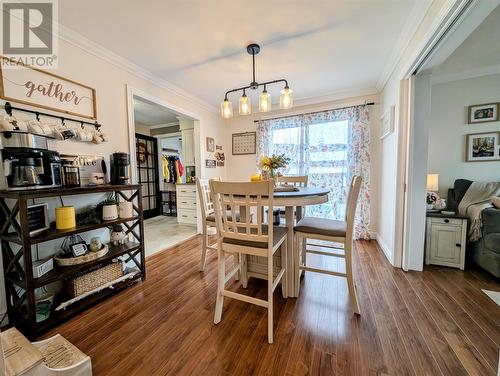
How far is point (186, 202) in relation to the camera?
14.2ft

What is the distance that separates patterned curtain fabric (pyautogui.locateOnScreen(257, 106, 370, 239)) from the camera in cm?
320

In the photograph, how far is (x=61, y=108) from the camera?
179cm

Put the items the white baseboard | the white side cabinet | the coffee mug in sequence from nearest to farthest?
1. the coffee mug
2. the white side cabinet
3. the white baseboard

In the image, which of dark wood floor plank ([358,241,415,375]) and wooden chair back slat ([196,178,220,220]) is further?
wooden chair back slat ([196,178,220,220])

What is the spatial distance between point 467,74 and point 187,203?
4.87 metres

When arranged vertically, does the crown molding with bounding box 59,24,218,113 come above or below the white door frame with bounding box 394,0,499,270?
above

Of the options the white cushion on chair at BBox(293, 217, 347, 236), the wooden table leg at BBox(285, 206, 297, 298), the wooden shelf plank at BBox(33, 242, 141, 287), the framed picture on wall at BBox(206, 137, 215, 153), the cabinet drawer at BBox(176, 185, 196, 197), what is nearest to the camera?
the wooden shelf plank at BBox(33, 242, 141, 287)

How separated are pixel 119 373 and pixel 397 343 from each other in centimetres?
169

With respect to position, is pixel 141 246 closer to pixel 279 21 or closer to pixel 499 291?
pixel 279 21

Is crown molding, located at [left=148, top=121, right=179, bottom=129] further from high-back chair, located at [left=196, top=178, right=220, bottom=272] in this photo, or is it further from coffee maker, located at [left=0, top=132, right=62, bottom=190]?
coffee maker, located at [left=0, top=132, right=62, bottom=190]

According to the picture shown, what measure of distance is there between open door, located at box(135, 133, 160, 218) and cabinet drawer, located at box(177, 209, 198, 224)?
1195 mm

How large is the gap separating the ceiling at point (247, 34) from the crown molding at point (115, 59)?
5 centimetres

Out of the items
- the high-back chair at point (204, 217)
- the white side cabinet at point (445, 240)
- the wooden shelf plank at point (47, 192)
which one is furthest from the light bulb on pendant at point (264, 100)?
the white side cabinet at point (445, 240)

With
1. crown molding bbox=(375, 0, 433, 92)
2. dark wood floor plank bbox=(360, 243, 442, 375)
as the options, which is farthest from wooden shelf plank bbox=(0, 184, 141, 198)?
crown molding bbox=(375, 0, 433, 92)
